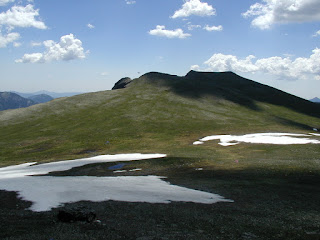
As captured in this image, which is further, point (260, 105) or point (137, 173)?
point (260, 105)

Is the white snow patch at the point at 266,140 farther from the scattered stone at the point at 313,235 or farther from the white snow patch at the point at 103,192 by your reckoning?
the scattered stone at the point at 313,235

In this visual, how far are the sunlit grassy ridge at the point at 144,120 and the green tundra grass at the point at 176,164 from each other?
508 millimetres

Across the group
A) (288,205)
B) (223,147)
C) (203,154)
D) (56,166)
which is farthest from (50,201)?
(223,147)

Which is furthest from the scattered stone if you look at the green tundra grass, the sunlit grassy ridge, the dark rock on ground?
the sunlit grassy ridge

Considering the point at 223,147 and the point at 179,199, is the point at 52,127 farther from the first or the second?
the point at 179,199

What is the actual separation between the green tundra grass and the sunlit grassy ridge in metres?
0.51

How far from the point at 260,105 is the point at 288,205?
150 m

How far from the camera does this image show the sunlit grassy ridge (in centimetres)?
8144

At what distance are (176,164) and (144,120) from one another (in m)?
73.1

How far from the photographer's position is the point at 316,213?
23.8m

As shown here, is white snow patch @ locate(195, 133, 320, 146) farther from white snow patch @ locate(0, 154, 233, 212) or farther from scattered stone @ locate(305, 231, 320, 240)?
scattered stone @ locate(305, 231, 320, 240)

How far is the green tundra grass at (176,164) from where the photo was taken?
741 inches

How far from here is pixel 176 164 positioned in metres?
50.4

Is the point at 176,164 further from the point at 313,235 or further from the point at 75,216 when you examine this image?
the point at 75,216
